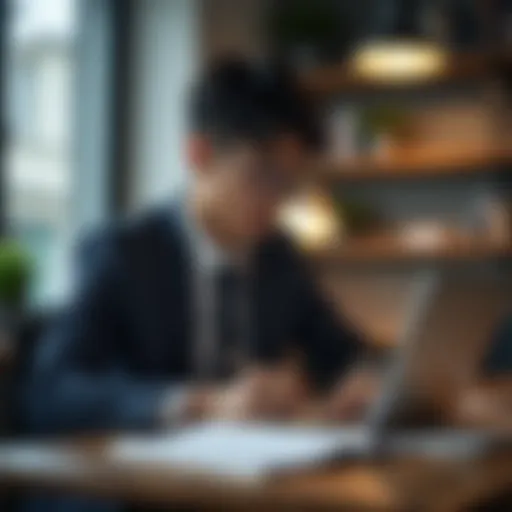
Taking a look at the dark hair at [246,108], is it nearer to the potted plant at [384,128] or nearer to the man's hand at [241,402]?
the man's hand at [241,402]

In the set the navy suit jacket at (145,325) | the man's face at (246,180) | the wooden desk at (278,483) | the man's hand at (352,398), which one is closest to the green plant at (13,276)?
the navy suit jacket at (145,325)

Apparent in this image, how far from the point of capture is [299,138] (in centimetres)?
224

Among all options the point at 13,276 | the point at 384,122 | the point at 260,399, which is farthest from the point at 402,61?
the point at 260,399

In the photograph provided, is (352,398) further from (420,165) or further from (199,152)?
(420,165)

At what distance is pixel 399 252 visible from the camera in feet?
12.7

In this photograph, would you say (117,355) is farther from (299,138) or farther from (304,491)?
(304,491)

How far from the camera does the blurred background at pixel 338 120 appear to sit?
3801 millimetres

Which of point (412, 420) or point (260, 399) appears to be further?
point (260, 399)

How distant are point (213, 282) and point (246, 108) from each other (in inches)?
12.8

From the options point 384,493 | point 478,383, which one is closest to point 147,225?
point 478,383

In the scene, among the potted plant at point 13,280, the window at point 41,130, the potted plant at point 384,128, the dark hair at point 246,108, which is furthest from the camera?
the potted plant at point 384,128

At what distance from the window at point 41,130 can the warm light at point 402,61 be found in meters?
0.87

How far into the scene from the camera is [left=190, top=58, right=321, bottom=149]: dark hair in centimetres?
223

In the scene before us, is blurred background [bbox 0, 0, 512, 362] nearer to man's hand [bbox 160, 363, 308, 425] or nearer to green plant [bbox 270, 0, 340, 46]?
green plant [bbox 270, 0, 340, 46]
